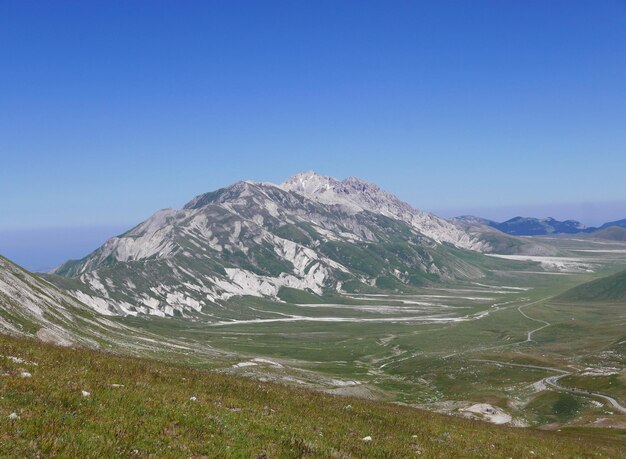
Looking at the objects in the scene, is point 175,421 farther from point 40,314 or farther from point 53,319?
point 53,319

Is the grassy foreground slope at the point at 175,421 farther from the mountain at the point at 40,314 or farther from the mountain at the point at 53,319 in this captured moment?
the mountain at the point at 53,319

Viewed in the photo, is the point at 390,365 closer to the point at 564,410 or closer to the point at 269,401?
the point at 564,410

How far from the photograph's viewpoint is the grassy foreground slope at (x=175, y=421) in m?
13.5

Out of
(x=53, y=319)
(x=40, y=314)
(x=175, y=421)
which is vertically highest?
(x=175, y=421)

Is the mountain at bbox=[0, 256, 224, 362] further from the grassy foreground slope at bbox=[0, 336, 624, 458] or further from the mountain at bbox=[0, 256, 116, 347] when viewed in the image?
the grassy foreground slope at bbox=[0, 336, 624, 458]

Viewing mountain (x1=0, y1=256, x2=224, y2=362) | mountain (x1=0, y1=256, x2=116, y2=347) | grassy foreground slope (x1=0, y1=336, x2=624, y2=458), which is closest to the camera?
grassy foreground slope (x1=0, y1=336, x2=624, y2=458)

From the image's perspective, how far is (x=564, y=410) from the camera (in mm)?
101625

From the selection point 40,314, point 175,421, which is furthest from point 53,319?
point 175,421

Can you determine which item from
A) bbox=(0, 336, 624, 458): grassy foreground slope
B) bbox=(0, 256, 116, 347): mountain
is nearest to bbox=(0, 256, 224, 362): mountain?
Answer: bbox=(0, 256, 116, 347): mountain

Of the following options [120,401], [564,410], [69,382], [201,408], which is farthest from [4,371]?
[564,410]

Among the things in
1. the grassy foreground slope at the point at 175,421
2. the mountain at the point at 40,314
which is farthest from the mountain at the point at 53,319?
the grassy foreground slope at the point at 175,421

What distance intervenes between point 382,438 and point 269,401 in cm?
649

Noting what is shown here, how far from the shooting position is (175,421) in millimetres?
16469

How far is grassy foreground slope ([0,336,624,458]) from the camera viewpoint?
13.5m
